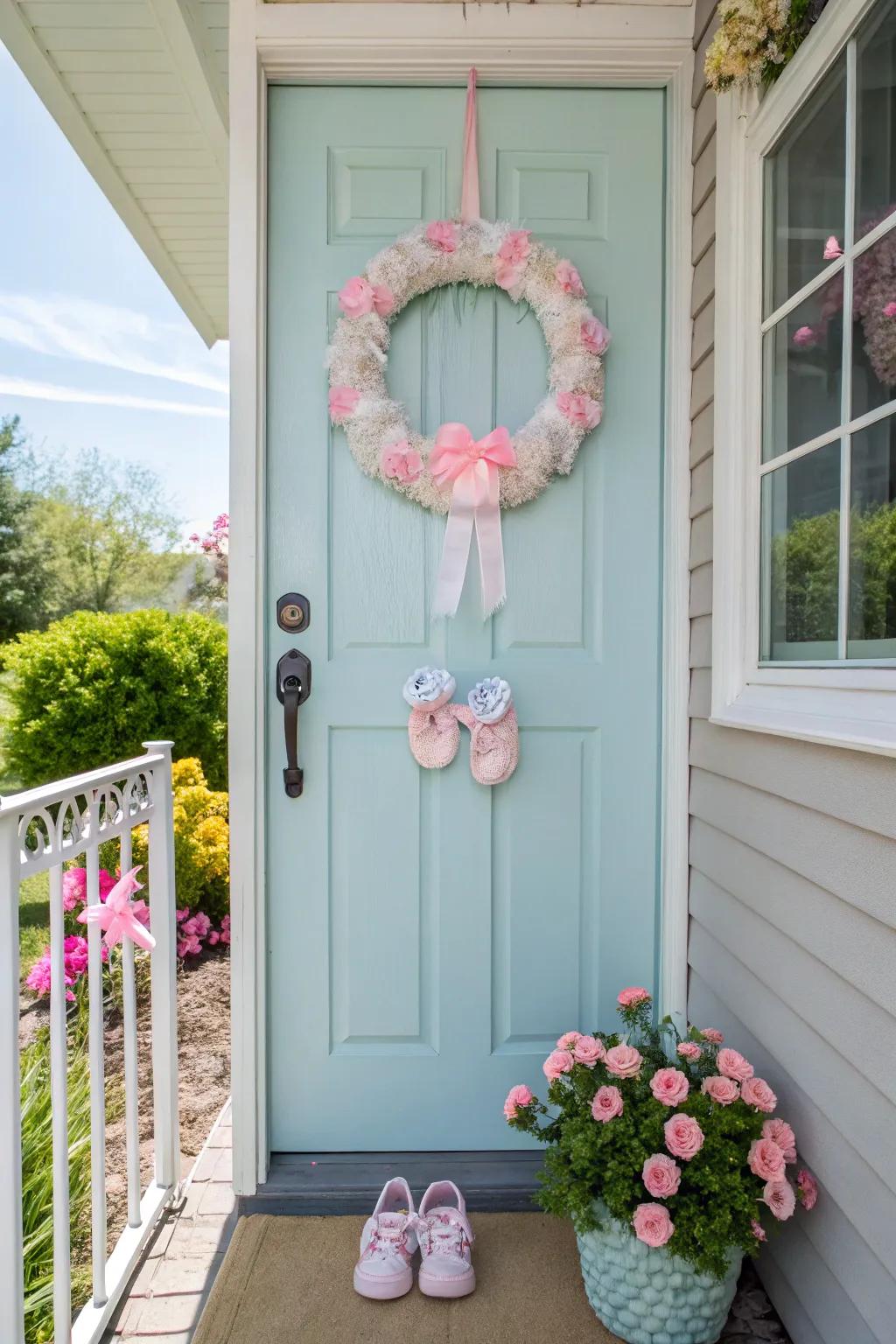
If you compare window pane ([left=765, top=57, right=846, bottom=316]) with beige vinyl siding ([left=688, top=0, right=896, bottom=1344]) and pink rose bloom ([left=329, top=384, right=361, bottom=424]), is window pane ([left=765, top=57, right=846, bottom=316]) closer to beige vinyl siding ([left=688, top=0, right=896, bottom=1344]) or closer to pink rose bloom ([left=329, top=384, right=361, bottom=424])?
beige vinyl siding ([left=688, top=0, right=896, bottom=1344])

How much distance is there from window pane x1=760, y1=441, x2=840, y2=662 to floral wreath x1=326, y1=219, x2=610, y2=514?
1.43 feet

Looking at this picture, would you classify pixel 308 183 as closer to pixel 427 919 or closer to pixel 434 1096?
pixel 427 919

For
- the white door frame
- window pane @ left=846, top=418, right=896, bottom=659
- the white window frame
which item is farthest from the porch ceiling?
window pane @ left=846, top=418, right=896, bottom=659

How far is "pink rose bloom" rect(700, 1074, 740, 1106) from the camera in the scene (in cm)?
124

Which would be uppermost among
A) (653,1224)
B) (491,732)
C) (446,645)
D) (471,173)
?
(471,173)

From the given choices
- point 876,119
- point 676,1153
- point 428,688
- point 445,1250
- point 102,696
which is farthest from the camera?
point 102,696

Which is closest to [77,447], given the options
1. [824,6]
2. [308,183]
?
[308,183]

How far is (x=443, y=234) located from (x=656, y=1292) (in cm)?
185

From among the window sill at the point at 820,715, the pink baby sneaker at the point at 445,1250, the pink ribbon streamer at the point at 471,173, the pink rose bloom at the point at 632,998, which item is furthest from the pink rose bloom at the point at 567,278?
the pink baby sneaker at the point at 445,1250

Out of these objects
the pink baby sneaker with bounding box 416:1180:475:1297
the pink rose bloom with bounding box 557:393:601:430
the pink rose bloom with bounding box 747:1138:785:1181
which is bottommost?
the pink baby sneaker with bounding box 416:1180:475:1297

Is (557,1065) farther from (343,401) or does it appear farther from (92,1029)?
(343,401)

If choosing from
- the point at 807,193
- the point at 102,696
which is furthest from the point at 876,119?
the point at 102,696

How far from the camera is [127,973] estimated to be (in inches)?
61.7

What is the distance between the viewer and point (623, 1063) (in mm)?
1321
